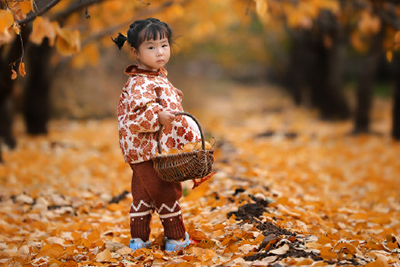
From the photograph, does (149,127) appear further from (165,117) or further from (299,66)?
(299,66)

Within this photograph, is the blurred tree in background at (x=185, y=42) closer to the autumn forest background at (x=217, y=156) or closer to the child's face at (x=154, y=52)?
the autumn forest background at (x=217, y=156)

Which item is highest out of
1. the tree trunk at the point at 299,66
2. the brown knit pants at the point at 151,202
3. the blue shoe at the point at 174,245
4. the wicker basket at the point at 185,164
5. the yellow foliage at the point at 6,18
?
the tree trunk at the point at 299,66

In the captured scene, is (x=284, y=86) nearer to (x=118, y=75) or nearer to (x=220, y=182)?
(x=118, y=75)

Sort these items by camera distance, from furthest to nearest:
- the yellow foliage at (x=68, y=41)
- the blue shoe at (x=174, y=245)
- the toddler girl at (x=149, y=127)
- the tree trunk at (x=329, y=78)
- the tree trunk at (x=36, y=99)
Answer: the tree trunk at (x=329, y=78) → the tree trunk at (x=36, y=99) → the yellow foliage at (x=68, y=41) → the blue shoe at (x=174, y=245) → the toddler girl at (x=149, y=127)

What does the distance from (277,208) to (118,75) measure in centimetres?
1154

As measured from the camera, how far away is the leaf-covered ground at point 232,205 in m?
2.86

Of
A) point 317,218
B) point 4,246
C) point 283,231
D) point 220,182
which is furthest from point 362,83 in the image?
point 4,246

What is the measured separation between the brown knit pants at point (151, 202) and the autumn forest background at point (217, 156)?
162 millimetres

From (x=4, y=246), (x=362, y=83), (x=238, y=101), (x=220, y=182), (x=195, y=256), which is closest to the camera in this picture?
(x=195, y=256)

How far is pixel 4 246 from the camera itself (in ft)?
10.6

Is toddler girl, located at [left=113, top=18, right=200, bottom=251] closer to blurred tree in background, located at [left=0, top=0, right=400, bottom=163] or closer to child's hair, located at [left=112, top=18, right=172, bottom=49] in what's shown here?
→ child's hair, located at [left=112, top=18, right=172, bottom=49]

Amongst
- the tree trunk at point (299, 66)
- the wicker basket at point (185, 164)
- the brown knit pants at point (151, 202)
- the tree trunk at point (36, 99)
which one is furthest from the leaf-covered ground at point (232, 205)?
the tree trunk at point (299, 66)

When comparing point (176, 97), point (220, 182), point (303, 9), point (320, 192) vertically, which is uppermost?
point (303, 9)

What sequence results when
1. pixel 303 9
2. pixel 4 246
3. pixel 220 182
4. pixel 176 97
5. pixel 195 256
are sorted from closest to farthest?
1. pixel 195 256
2. pixel 176 97
3. pixel 4 246
4. pixel 220 182
5. pixel 303 9
